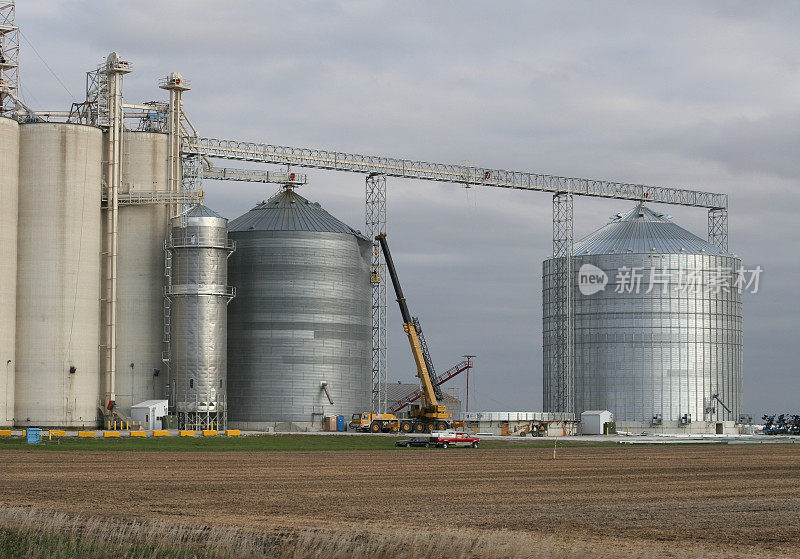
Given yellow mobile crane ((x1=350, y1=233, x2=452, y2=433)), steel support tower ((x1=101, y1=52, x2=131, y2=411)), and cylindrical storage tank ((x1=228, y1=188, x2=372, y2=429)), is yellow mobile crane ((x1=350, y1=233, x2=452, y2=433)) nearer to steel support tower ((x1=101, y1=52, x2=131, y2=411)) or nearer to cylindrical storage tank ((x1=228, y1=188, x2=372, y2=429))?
cylindrical storage tank ((x1=228, y1=188, x2=372, y2=429))

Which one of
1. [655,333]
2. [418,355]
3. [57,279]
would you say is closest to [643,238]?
[655,333]

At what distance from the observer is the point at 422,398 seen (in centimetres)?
12794

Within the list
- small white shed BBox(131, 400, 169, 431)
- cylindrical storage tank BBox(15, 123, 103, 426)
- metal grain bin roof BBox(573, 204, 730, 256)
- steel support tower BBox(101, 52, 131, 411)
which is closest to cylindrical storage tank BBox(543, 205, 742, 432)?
metal grain bin roof BBox(573, 204, 730, 256)

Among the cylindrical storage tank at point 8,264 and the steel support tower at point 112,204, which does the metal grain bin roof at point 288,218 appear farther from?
the cylindrical storage tank at point 8,264

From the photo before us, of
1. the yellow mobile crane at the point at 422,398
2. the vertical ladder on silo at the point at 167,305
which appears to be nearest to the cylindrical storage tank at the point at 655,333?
the yellow mobile crane at the point at 422,398

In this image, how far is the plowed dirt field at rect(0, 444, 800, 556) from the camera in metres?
35.5

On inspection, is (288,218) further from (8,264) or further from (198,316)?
(8,264)

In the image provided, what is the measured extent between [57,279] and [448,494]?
241 ft

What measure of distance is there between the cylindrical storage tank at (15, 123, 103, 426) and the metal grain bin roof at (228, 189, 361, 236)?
63.1 ft

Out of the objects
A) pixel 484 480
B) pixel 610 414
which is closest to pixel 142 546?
pixel 484 480

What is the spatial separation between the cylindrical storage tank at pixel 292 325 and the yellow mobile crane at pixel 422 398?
3.64m

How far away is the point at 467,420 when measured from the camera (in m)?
133

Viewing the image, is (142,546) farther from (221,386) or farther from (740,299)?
(740,299)

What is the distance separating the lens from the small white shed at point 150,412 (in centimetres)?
11269
